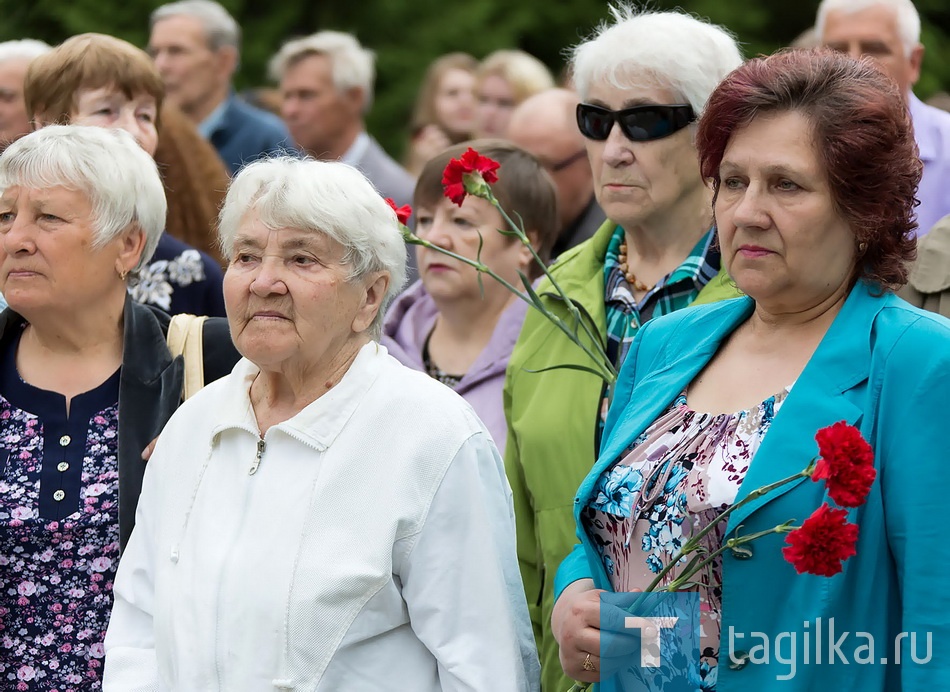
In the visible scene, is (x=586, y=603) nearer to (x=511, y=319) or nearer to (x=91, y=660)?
(x=91, y=660)

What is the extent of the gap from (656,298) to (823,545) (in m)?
1.60

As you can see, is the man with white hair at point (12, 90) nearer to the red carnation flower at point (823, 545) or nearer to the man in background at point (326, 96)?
the man in background at point (326, 96)

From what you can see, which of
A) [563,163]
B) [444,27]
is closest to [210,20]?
[563,163]

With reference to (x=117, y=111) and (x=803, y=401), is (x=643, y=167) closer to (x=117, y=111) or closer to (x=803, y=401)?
(x=803, y=401)

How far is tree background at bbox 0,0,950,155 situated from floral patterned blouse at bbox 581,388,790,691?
10152 millimetres

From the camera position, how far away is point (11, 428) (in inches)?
143

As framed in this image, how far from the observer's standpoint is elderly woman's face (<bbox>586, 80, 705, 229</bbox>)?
3898 millimetres

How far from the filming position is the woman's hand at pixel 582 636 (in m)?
2.88

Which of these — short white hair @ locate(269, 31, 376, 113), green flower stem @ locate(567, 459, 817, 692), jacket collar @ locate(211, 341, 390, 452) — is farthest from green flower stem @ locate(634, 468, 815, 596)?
short white hair @ locate(269, 31, 376, 113)

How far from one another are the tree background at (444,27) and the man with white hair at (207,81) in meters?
4.38

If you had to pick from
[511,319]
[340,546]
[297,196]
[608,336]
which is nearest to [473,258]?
[511,319]

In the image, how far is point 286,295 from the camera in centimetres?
Result: 318

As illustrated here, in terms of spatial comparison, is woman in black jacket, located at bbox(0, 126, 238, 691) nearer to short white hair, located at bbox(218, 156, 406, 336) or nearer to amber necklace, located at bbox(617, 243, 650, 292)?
short white hair, located at bbox(218, 156, 406, 336)

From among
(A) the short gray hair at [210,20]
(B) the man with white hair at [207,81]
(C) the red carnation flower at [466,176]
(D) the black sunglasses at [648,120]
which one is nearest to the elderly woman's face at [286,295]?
(C) the red carnation flower at [466,176]
